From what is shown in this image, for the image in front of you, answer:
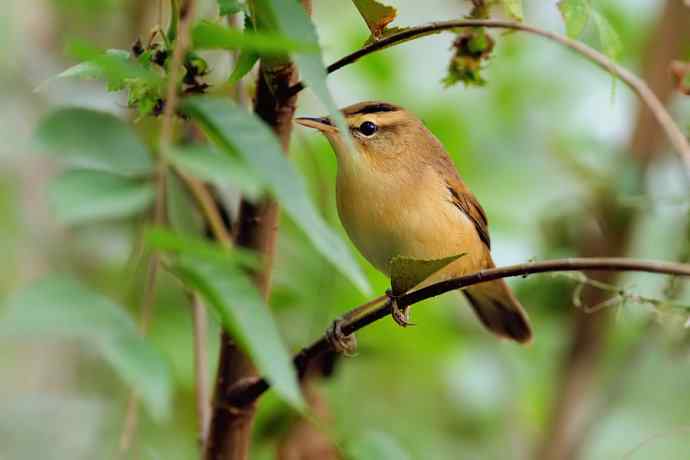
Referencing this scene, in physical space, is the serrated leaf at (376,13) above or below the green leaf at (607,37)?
above

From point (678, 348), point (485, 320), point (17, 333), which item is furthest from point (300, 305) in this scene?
point (17, 333)

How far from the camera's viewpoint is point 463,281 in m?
1.42

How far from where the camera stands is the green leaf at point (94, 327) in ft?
3.03

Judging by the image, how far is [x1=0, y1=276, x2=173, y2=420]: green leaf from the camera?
922 mm

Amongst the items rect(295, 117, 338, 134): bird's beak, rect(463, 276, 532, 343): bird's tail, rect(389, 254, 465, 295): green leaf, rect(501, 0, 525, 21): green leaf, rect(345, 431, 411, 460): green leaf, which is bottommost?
rect(463, 276, 532, 343): bird's tail

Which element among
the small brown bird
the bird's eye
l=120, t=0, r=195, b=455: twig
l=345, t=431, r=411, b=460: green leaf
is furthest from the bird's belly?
l=120, t=0, r=195, b=455: twig

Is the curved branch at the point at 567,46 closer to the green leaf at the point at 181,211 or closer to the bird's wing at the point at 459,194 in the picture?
the green leaf at the point at 181,211

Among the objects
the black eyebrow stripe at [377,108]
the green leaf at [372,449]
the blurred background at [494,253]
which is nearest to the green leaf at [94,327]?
the green leaf at [372,449]

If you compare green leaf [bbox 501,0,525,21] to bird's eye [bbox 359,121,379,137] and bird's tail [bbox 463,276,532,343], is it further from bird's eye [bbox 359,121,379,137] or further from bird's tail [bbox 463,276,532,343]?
bird's tail [bbox 463,276,532,343]

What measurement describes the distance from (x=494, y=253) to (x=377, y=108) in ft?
3.16

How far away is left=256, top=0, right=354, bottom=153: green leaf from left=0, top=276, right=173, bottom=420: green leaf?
12.9 inches

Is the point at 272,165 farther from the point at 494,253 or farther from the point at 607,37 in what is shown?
the point at 494,253

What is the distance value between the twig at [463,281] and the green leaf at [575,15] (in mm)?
370

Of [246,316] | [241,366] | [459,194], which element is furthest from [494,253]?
[246,316]
